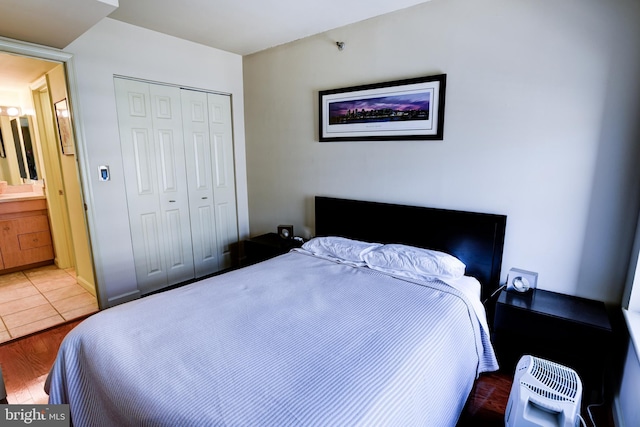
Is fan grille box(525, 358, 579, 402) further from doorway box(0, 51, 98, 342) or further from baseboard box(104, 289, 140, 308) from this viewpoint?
doorway box(0, 51, 98, 342)

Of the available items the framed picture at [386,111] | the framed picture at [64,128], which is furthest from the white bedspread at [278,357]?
the framed picture at [64,128]

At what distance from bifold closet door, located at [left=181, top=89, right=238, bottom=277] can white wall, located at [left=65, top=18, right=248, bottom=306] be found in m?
0.30

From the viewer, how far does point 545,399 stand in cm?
138

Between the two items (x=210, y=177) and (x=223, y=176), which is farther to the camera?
(x=223, y=176)

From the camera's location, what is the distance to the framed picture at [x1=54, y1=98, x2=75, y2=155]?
2.87m

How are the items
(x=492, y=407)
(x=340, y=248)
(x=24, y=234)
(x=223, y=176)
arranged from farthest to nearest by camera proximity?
(x=24, y=234) → (x=223, y=176) → (x=340, y=248) → (x=492, y=407)

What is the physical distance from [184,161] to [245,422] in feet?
9.29

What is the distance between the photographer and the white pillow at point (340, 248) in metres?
2.38

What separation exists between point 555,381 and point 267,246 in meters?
2.31

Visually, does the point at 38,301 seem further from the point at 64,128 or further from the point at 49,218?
the point at 64,128

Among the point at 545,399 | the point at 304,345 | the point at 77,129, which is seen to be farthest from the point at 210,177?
the point at 545,399

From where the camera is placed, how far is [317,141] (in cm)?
307

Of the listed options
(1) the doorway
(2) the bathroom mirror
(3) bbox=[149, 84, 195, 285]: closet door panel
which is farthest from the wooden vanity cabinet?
(3) bbox=[149, 84, 195, 285]: closet door panel

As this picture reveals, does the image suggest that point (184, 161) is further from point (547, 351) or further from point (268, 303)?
point (547, 351)
